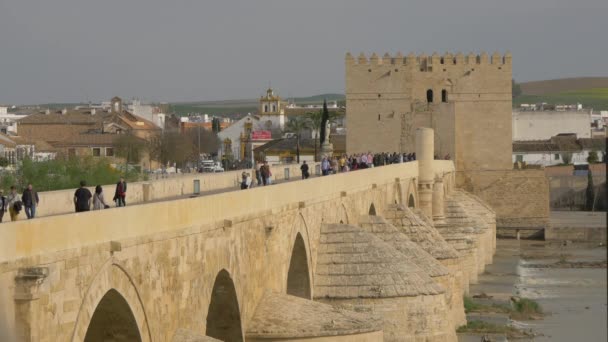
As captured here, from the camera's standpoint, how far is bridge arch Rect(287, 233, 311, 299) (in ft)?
75.6

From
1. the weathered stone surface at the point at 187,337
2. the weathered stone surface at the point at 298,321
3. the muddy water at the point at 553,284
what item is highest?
the weathered stone surface at the point at 187,337

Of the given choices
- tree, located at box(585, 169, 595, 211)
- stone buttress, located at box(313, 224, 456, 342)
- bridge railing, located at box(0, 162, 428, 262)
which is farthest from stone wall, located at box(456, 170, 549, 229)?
bridge railing, located at box(0, 162, 428, 262)

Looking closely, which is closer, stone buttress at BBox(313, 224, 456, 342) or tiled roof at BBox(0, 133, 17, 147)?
stone buttress at BBox(313, 224, 456, 342)

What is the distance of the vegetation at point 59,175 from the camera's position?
107ft

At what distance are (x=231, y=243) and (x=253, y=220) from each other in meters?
1.55

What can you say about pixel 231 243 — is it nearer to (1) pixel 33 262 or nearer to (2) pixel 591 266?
(1) pixel 33 262

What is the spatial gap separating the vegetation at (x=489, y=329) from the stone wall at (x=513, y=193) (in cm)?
2559

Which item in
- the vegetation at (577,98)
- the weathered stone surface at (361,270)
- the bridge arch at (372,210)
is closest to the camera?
the weathered stone surface at (361,270)

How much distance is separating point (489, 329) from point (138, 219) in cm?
1780

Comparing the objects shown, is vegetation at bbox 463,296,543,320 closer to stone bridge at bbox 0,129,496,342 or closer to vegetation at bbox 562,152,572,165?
stone bridge at bbox 0,129,496,342

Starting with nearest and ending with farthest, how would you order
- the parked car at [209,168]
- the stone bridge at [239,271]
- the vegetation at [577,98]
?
the stone bridge at [239,271] < the parked car at [209,168] < the vegetation at [577,98]

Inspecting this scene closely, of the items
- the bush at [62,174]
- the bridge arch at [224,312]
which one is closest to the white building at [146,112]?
the bush at [62,174]

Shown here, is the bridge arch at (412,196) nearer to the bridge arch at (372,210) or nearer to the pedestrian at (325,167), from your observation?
the pedestrian at (325,167)

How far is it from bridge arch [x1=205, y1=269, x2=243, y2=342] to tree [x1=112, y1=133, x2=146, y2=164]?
106 ft
